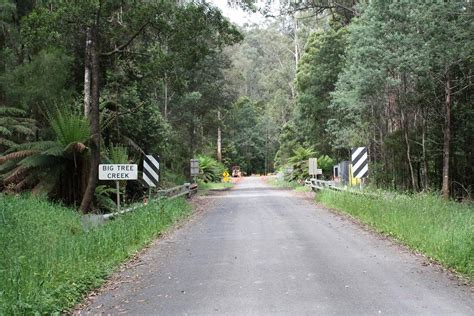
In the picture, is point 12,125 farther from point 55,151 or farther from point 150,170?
point 150,170

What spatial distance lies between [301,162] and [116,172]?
29.7 m

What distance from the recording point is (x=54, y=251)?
780 centimetres

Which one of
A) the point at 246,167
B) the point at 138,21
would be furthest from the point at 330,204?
the point at 246,167

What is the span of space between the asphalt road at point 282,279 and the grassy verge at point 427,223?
1.14 feet

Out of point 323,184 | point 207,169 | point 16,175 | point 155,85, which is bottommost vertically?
point 323,184

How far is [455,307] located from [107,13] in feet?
37.5

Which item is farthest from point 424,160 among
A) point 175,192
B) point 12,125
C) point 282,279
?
point 12,125

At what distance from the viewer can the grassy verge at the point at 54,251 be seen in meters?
5.95

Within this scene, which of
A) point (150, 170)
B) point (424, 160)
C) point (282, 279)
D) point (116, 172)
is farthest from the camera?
point (424, 160)

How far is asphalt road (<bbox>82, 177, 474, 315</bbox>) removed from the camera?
612 centimetres

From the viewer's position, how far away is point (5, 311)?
530 centimetres

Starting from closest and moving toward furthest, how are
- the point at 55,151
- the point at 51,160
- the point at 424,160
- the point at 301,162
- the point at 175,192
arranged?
the point at 55,151
the point at 51,160
the point at 424,160
the point at 175,192
the point at 301,162

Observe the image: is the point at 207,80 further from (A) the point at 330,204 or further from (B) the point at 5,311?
(B) the point at 5,311

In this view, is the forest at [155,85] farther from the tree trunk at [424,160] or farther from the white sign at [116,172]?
the white sign at [116,172]
